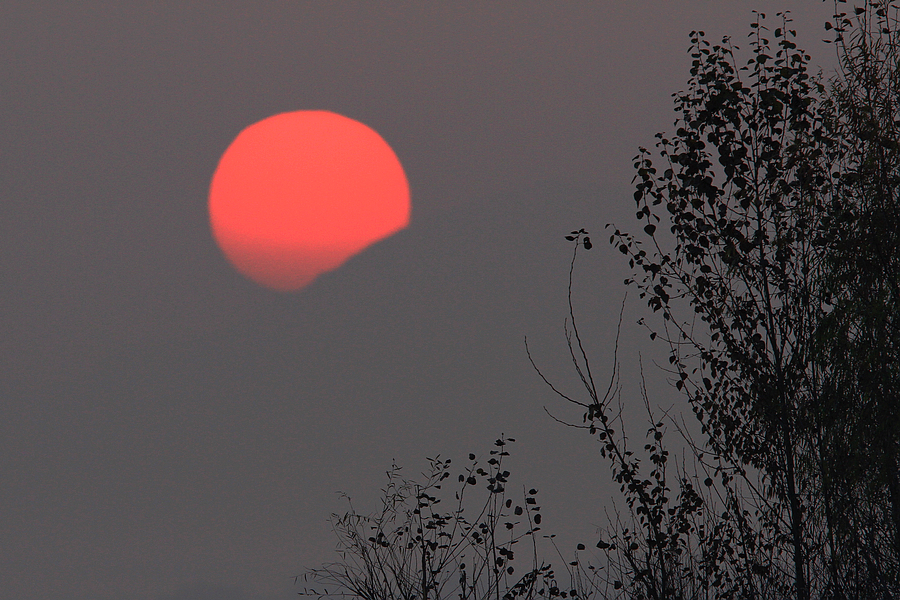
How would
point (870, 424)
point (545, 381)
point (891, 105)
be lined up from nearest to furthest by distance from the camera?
point (545, 381) → point (870, 424) → point (891, 105)

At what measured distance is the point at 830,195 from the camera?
8812mm

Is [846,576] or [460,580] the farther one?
[460,580]

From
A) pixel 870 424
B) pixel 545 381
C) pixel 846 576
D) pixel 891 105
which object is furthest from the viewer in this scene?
pixel 891 105

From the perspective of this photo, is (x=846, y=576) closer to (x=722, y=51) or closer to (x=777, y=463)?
(x=777, y=463)

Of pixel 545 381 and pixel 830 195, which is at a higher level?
pixel 830 195

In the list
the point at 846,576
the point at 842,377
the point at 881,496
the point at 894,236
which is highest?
the point at 894,236

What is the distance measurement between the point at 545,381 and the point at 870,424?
4.25m

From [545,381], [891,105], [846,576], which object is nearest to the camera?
[545,381]

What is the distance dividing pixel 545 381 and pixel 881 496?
4653 millimetres

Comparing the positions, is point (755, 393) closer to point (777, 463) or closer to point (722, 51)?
point (777, 463)

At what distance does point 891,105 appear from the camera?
30.7 ft

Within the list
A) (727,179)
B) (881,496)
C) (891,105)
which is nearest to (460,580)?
(881,496)

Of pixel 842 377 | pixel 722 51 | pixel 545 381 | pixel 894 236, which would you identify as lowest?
pixel 545 381

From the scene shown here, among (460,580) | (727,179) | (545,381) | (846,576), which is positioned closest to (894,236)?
(727,179)
